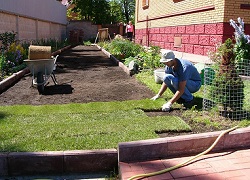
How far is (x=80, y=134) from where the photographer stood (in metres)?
4.38

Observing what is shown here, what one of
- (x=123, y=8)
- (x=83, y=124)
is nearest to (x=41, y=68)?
(x=83, y=124)

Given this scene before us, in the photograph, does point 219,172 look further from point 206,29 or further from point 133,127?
point 206,29

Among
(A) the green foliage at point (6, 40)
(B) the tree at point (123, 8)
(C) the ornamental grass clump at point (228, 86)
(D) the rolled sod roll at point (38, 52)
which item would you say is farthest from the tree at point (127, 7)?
(C) the ornamental grass clump at point (228, 86)

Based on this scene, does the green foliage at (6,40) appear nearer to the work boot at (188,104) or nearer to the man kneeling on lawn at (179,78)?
the man kneeling on lawn at (179,78)

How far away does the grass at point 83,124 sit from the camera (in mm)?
4062

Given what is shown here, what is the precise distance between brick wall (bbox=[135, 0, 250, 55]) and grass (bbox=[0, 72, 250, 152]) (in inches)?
160

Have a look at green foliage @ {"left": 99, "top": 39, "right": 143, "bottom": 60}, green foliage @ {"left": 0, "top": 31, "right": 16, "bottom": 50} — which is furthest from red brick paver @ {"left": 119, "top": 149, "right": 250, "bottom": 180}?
green foliage @ {"left": 99, "top": 39, "right": 143, "bottom": 60}

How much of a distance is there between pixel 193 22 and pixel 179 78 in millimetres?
5937

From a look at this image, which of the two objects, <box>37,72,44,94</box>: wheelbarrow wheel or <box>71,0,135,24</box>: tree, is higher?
<box>71,0,135,24</box>: tree

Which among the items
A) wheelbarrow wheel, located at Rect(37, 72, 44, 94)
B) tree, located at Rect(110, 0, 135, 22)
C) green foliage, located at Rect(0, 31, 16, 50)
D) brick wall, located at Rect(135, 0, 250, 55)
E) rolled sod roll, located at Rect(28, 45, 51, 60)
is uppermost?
tree, located at Rect(110, 0, 135, 22)

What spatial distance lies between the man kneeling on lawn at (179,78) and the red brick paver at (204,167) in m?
1.85

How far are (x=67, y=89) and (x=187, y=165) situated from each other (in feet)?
15.9

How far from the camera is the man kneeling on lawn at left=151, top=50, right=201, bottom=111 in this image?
5.46 m

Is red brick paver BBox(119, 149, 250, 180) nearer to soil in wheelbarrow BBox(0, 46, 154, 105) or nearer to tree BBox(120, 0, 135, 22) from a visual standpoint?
soil in wheelbarrow BBox(0, 46, 154, 105)
